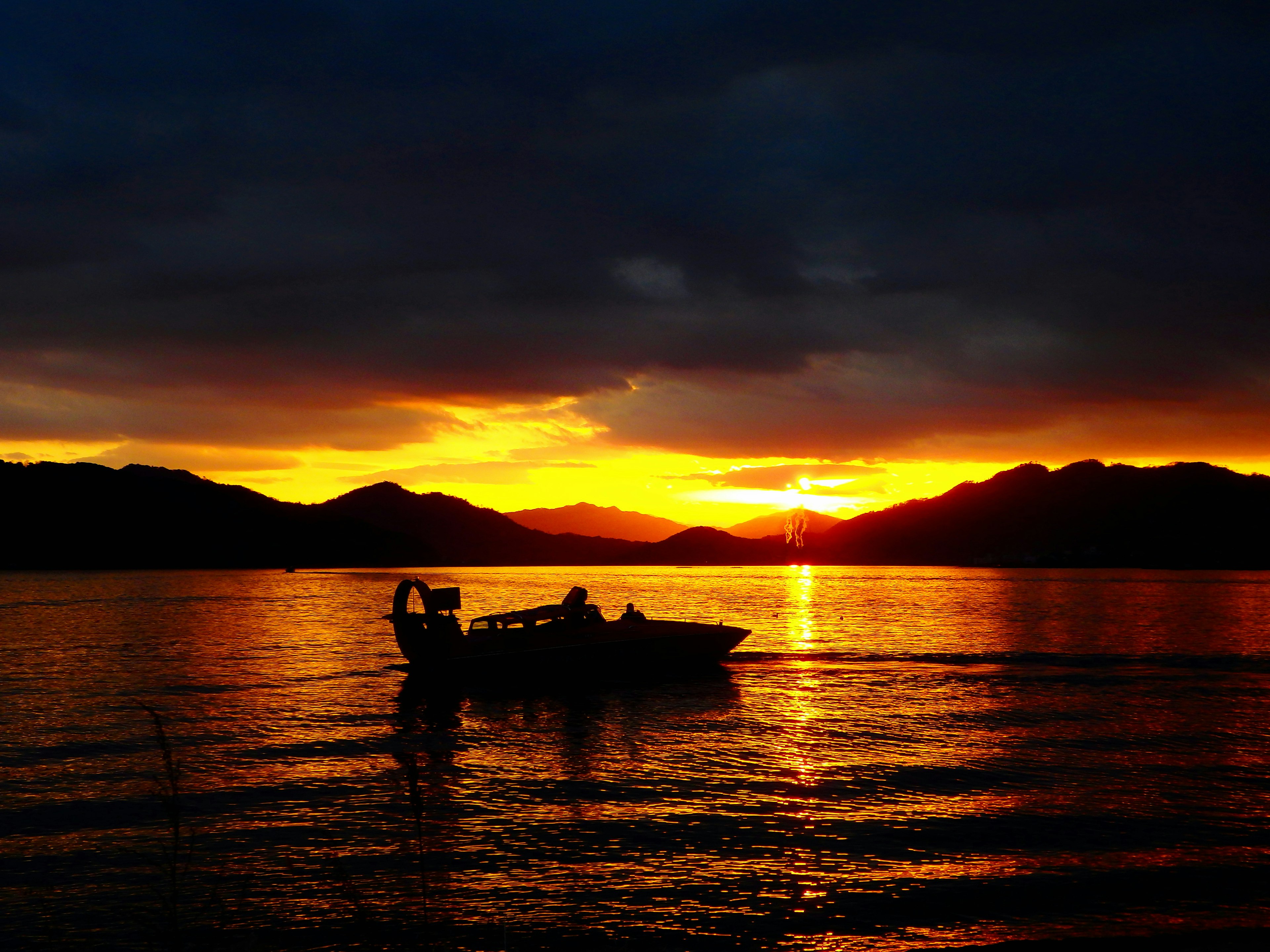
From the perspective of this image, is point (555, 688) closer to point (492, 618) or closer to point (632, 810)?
point (492, 618)

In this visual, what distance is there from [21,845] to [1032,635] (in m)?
71.6

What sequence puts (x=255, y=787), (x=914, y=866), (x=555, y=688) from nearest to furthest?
(x=914, y=866)
(x=255, y=787)
(x=555, y=688)

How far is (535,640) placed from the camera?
44500 millimetres

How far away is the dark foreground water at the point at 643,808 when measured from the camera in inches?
555

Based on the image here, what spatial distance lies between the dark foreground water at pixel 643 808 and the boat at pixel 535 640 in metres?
1.59

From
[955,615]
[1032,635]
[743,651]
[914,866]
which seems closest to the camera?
[914,866]

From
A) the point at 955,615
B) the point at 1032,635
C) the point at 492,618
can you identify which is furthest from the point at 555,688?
the point at 955,615

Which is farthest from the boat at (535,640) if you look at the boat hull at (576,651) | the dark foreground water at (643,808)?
the dark foreground water at (643,808)

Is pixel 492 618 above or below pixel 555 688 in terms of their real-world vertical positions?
above

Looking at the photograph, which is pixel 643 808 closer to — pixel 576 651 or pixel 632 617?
pixel 576 651

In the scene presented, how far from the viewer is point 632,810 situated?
20656mm

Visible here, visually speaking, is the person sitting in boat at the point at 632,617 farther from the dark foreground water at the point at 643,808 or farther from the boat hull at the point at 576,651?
the dark foreground water at the point at 643,808

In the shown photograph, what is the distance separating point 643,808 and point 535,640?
2418 cm

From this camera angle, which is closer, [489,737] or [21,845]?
[21,845]
